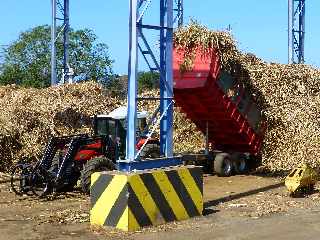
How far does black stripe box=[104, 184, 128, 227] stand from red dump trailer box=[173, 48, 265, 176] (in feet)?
18.3

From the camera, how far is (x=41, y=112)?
19.9 metres

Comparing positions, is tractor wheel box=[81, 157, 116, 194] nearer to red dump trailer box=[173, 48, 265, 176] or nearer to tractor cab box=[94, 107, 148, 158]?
tractor cab box=[94, 107, 148, 158]

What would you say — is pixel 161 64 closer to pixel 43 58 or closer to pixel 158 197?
pixel 158 197

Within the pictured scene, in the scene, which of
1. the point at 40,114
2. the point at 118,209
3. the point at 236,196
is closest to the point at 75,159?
the point at 236,196

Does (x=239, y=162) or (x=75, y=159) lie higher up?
(x=75, y=159)

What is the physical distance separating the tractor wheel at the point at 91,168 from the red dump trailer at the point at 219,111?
2841 millimetres

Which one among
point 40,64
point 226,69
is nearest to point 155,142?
point 226,69

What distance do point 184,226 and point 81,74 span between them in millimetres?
45269

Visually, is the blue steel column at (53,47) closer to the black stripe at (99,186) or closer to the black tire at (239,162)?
the black tire at (239,162)

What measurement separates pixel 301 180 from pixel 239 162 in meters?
3.90

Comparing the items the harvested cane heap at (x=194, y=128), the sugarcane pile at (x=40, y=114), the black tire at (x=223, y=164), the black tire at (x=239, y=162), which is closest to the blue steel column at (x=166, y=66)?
the harvested cane heap at (x=194, y=128)

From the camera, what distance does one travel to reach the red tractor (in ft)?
41.3

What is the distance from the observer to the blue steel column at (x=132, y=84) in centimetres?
955

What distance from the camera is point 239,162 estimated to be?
16594 mm
